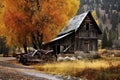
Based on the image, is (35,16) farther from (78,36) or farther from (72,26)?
(78,36)

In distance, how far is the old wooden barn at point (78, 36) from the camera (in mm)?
56250

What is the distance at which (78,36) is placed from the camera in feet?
185

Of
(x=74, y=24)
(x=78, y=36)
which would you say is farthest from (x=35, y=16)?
(x=78, y=36)

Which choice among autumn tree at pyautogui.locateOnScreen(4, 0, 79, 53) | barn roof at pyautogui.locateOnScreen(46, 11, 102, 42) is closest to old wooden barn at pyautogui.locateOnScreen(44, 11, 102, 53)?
barn roof at pyautogui.locateOnScreen(46, 11, 102, 42)

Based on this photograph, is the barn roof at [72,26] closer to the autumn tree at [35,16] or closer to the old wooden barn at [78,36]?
the old wooden barn at [78,36]

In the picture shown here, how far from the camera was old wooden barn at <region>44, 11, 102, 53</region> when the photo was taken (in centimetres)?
5625

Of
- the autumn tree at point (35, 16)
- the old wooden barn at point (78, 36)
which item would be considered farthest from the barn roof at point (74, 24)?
the autumn tree at point (35, 16)

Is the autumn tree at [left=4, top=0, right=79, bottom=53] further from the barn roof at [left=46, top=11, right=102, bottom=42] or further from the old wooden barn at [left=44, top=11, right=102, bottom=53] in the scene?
the old wooden barn at [left=44, top=11, right=102, bottom=53]

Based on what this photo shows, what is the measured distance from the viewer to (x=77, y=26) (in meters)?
54.5

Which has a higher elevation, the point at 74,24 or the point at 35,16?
the point at 35,16

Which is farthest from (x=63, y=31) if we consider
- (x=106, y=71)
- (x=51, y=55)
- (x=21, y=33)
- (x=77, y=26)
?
(x=106, y=71)

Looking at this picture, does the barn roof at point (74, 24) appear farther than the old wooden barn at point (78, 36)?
No

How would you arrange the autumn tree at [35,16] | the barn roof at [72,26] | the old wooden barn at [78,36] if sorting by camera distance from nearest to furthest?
the autumn tree at [35,16]
the barn roof at [72,26]
the old wooden barn at [78,36]

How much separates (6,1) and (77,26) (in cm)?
1180
